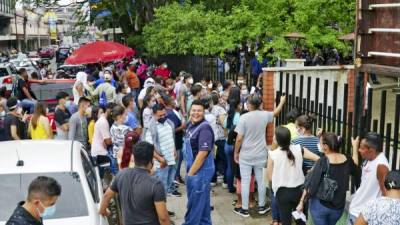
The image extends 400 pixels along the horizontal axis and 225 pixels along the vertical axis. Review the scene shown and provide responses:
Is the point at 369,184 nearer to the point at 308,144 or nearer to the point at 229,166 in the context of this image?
the point at 308,144

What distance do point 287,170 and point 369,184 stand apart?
1179 millimetres

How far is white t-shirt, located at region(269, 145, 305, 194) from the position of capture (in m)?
6.36

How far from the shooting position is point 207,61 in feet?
56.5

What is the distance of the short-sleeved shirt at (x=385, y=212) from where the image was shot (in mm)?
4184

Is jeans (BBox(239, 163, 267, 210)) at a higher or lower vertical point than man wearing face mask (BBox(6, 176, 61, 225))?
lower

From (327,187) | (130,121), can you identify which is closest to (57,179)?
(327,187)

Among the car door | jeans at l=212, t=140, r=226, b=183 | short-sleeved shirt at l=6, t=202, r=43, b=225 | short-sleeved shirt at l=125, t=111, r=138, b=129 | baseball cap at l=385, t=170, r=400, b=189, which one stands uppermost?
baseball cap at l=385, t=170, r=400, b=189

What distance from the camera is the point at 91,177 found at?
20.2ft

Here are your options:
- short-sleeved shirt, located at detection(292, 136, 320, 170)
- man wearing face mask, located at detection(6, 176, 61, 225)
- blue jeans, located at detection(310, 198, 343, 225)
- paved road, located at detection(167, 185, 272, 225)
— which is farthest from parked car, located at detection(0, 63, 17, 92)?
man wearing face mask, located at detection(6, 176, 61, 225)

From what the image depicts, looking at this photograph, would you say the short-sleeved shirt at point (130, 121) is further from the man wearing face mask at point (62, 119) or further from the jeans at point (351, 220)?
the jeans at point (351, 220)

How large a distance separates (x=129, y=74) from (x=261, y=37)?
4.25 m

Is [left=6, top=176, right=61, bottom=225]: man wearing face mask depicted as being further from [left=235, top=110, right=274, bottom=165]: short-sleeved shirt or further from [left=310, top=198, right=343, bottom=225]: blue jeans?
[left=235, top=110, right=274, bottom=165]: short-sleeved shirt

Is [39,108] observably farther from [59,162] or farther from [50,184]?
[50,184]

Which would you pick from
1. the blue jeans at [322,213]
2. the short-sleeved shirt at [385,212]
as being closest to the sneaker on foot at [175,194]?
the blue jeans at [322,213]
